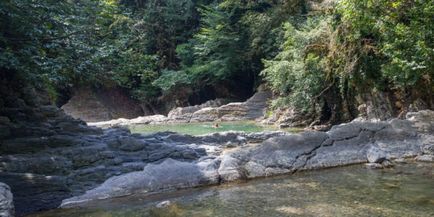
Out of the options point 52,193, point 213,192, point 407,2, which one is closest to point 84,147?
point 52,193

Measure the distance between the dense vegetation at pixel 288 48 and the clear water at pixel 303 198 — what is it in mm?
3072

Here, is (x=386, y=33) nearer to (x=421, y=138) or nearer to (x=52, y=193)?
(x=421, y=138)

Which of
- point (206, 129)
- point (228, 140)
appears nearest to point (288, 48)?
point (206, 129)

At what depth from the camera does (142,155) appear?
9039mm

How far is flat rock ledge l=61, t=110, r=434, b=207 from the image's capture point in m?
8.00

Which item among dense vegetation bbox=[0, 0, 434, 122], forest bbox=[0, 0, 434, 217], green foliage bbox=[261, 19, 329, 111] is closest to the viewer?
forest bbox=[0, 0, 434, 217]

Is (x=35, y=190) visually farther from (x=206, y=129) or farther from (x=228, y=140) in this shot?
(x=206, y=129)

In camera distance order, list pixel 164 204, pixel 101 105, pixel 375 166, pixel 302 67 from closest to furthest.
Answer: pixel 164 204
pixel 375 166
pixel 302 67
pixel 101 105

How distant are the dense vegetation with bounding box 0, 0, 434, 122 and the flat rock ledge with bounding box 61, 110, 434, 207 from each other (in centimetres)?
173

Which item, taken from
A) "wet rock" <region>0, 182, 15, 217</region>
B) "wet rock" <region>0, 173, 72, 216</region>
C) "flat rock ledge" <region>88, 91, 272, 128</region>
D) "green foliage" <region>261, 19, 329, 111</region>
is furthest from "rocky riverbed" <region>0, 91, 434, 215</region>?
"flat rock ledge" <region>88, 91, 272, 128</region>

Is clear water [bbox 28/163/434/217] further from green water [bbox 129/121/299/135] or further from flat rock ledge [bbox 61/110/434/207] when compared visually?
green water [bbox 129/121/299/135]

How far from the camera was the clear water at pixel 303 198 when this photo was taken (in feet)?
20.2

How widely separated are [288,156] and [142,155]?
3178mm

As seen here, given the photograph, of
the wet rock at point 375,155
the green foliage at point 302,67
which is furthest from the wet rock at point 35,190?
the green foliage at point 302,67
